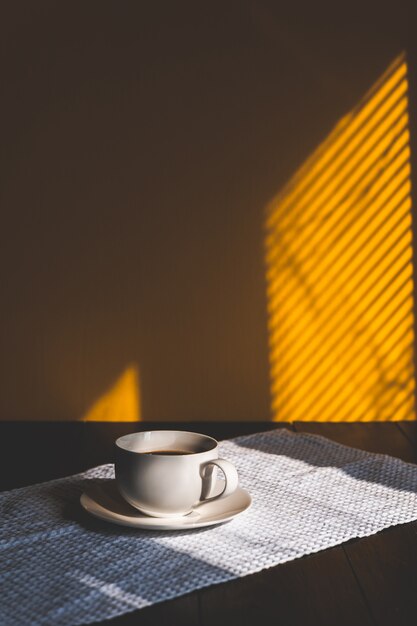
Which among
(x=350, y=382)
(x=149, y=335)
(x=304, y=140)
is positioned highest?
(x=304, y=140)

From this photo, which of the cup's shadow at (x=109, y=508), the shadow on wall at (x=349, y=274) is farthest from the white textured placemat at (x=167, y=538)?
the shadow on wall at (x=349, y=274)

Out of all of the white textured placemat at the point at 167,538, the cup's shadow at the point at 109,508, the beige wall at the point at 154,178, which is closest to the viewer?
the white textured placemat at the point at 167,538

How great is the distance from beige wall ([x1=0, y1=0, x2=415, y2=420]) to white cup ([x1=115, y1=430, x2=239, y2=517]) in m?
0.76

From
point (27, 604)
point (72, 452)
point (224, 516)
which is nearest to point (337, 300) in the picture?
point (72, 452)

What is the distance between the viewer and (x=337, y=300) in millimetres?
1418

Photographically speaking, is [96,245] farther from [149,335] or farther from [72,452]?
[72,452]

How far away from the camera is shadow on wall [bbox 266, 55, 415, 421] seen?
1.39 metres

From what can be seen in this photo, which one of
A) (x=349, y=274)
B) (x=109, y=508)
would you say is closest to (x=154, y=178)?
(x=349, y=274)

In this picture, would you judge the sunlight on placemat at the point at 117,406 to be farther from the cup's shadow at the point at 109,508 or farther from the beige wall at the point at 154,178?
the cup's shadow at the point at 109,508

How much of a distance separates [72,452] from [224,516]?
0.49m

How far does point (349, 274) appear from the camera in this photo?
1411mm

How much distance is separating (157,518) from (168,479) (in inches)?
2.0

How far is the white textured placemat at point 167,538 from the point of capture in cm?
→ 56

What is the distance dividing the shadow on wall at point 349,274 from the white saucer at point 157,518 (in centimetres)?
72
